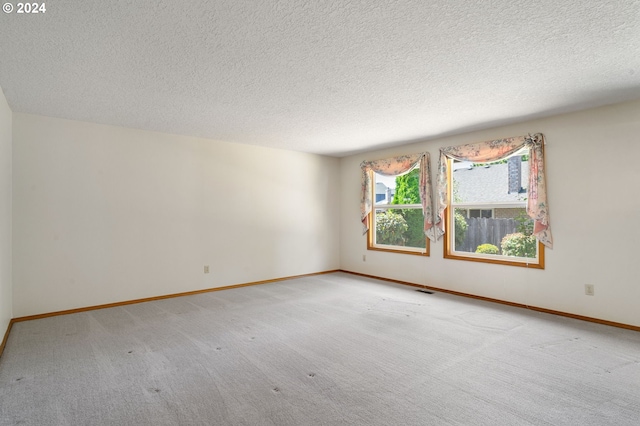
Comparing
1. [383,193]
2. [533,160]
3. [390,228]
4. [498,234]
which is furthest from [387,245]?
[533,160]

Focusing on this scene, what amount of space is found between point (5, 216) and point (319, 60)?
3.34 metres

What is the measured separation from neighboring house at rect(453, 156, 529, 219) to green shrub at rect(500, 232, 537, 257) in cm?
28

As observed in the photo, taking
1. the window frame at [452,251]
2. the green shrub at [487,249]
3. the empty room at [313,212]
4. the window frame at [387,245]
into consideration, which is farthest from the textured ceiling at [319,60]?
the window frame at [387,245]

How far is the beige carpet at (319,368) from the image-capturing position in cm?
190

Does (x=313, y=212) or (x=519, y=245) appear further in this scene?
(x=313, y=212)

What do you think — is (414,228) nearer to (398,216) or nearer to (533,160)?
(398,216)

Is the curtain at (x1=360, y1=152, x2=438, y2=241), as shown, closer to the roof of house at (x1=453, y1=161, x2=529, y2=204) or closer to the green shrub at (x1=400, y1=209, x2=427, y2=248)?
the green shrub at (x1=400, y1=209, x2=427, y2=248)

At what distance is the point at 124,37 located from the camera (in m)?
2.12

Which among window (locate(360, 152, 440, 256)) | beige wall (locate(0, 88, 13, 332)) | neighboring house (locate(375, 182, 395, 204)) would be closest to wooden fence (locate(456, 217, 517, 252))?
window (locate(360, 152, 440, 256))

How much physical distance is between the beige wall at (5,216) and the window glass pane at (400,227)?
16.3ft

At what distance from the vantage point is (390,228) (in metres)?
5.83

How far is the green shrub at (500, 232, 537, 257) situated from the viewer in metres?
4.07

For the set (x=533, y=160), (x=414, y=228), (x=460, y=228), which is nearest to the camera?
(x=533, y=160)

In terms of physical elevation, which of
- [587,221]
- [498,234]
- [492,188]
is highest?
[492,188]
